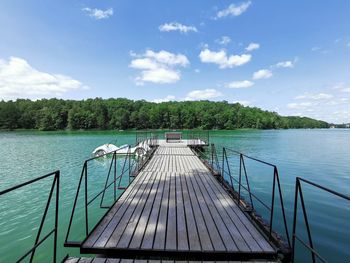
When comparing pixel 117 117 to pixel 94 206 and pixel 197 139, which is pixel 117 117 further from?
pixel 94 206

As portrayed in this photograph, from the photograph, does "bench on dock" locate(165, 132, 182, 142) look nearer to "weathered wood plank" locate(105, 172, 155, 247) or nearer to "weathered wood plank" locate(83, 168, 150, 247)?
"weathered wood plank" locate(83, 168, 150, 247)

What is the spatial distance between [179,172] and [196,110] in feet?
253

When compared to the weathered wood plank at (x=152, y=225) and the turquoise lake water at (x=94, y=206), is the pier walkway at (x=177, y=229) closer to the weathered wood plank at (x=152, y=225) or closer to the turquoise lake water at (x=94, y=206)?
the weathered wood plank at (x=152, y=225)

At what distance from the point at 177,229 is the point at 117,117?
242ft

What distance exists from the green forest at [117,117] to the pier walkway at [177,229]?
71.4 m

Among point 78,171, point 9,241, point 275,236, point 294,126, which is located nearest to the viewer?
point 275,236

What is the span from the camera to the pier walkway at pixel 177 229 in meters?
2.55

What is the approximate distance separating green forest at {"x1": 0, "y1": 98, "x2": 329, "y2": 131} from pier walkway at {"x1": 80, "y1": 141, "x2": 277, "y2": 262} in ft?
234

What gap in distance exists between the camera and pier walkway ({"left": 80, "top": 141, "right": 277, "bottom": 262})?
101 inches

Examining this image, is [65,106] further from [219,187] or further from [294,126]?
[294,126]

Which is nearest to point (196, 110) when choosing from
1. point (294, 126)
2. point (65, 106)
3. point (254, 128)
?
point (254, 128)

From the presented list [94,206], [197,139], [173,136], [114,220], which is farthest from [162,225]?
[173,136]

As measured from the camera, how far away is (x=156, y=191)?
193 inches

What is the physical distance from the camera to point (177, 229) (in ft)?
10.1
